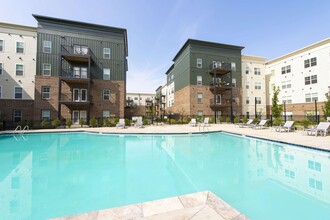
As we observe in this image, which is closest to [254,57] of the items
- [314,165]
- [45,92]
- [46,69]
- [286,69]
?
[286,69]

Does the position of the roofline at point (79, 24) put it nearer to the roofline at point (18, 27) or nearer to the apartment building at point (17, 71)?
the roofline at point (18, 27)

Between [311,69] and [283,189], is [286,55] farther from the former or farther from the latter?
[283,189]

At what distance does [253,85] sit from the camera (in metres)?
27.2

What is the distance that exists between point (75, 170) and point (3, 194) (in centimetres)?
192

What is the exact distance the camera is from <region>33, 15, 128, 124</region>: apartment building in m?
17.5

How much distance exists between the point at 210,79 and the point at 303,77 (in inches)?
570

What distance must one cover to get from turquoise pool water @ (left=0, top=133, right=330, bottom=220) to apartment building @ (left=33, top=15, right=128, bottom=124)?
459 inches

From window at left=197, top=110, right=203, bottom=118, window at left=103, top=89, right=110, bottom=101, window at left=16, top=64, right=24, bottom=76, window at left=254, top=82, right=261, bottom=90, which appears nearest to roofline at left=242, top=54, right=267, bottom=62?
window at left=254, top=82, right=261, bottom=90

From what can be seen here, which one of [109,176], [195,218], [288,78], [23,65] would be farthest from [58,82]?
[288,78]

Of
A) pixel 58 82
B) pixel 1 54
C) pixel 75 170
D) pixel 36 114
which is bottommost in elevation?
pixel 75 170

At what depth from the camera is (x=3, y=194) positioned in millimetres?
3738

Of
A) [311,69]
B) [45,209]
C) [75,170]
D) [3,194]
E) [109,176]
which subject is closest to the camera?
[45,209]

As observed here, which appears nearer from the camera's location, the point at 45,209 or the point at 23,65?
the point at 45,209

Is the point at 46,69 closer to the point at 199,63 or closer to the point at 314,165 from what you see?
the point at 199,63
